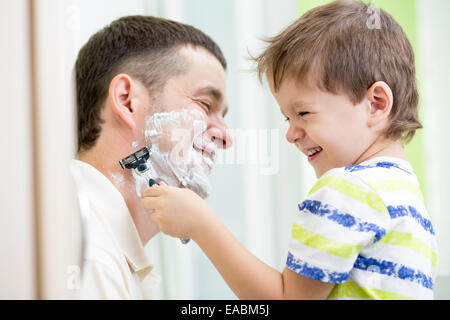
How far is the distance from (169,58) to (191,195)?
30 cm

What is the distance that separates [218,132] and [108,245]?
0.32 m

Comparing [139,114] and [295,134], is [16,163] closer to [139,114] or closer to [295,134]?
[139,114]

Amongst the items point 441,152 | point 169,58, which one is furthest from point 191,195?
point 441,152

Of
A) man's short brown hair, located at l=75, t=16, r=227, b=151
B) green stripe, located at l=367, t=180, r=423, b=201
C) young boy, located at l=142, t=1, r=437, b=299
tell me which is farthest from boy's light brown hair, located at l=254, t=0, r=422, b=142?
man's short brown hair, located at l=75, t=16, r=227, b=151

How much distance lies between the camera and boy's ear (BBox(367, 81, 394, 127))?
2.68 ft

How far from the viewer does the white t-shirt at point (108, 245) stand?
73 cm

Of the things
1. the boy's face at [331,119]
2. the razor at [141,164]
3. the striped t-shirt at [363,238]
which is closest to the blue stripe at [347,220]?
the striped t-shirt at [363,238]

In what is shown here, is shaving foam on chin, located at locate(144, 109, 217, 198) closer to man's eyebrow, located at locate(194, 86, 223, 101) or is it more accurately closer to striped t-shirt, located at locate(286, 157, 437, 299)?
man's eyebrow, located at locate(194, 86, 223, 101)

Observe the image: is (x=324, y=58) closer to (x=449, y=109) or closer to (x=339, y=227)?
(x=339, y=227)

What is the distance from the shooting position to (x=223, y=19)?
3.52 feet

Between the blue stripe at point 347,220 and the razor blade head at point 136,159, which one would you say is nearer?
the blue stripe at point 347,220

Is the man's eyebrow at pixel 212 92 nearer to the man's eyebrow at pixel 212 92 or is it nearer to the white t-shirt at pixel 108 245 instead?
the man's eyebrow at pixel 212 92

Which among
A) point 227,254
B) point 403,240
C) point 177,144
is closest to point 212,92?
point 177,144

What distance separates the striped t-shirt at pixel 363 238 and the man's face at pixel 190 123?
282 mm
